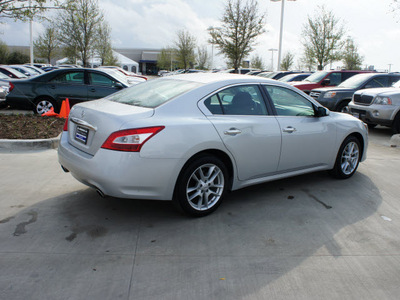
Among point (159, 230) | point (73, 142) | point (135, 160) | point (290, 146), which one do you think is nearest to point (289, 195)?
point (290, 146)

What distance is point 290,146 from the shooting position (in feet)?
15.8

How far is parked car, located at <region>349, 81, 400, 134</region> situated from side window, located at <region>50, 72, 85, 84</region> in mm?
7848

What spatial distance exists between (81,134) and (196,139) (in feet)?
4.07

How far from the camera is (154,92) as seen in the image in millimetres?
4508

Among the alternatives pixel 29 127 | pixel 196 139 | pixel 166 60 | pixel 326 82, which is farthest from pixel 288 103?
pixel 166 60

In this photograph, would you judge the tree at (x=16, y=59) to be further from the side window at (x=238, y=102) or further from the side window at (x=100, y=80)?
the side window at (x=238, y=102)

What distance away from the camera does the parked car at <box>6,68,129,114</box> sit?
34.5 feet

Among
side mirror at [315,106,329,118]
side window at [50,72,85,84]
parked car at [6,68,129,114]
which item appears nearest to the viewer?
side mirror at [315,106,329,118]

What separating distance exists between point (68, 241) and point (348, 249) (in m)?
2.62

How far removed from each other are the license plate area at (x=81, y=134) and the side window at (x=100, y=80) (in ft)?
24.4

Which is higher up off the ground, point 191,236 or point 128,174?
point 128,174

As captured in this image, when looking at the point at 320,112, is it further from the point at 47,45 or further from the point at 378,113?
the point at 47,45

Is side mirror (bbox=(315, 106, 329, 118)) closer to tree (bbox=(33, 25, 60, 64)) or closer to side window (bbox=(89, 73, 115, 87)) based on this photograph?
side window (bbox=(89, 73, 115, 87))

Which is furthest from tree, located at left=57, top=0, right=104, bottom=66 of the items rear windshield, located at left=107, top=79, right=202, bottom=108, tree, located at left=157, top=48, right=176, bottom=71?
tree, located at left=157, top=48, right=176, bottom=71
